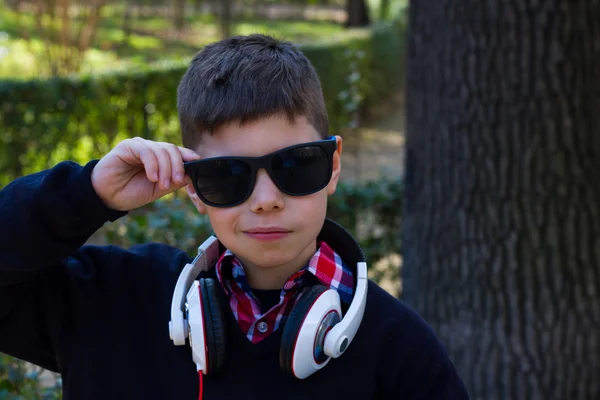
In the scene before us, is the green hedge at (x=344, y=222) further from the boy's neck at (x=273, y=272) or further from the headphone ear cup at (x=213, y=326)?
the headphone ear cup at (x=213, y=326)

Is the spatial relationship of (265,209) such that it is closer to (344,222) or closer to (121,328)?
(121,328)

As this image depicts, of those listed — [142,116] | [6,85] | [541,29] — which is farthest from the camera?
[142,116]

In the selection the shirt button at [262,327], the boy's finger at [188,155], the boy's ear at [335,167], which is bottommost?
the shirt button at [262,327]

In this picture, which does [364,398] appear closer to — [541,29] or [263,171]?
[263,171]

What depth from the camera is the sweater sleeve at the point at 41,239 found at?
68.9 inches

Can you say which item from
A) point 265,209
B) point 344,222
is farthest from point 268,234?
point 344,222

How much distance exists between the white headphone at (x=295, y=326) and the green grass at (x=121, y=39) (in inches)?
362

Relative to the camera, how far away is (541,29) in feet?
11.0

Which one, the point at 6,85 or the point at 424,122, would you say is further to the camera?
the point at 6,85

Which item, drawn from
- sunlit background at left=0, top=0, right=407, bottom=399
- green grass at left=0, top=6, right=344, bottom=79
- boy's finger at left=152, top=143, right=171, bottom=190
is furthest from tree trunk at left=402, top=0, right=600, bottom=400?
green grass at left=0, top=6, right=344, bottom=79

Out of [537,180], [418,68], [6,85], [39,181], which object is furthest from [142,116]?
[39,181]

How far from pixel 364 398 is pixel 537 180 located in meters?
1.99

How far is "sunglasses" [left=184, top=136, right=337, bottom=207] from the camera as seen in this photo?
1.71m

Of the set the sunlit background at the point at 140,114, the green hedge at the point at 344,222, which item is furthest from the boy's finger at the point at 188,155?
the green hedge at the point at 344,222
